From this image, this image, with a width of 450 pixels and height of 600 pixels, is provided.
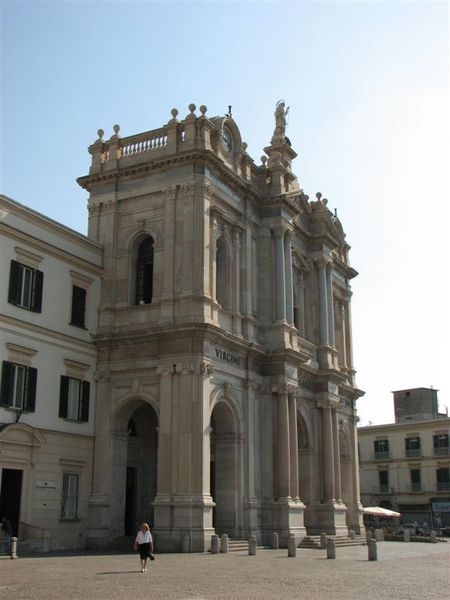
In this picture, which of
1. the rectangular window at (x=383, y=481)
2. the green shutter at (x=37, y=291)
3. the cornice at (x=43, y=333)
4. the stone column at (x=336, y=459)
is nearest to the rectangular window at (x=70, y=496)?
the cornice at (x=43, y=333)

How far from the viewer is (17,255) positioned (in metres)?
32.9

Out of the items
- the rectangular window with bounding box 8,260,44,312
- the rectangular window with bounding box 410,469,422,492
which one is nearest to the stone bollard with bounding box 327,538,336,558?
the rectangular window with bounding box 8,260,44,312

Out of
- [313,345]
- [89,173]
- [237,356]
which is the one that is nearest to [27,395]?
[237,356]

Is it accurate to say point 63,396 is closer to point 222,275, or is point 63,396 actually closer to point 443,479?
point 222,275

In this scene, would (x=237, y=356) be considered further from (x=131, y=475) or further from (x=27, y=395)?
(x=27, y=395)

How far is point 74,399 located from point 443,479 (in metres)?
51.1

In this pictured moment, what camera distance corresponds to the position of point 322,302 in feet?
159

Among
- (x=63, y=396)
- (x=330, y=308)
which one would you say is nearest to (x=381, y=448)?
(x=330, y=308)

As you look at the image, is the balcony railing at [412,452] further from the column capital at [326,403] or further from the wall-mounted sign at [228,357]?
the wall-mounted sign at [228,357]

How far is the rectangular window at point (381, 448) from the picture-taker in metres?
80.6

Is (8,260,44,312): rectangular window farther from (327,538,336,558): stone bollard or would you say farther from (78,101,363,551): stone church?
(327,538,336,558): stone bollard

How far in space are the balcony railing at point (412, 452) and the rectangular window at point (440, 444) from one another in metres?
1.68

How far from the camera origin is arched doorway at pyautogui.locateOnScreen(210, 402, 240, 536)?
119 feet

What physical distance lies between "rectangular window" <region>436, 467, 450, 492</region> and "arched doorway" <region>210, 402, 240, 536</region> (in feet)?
145
